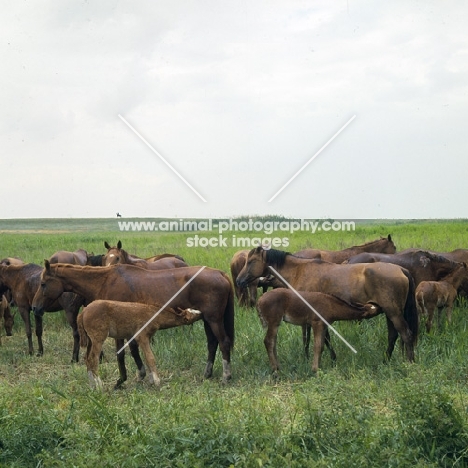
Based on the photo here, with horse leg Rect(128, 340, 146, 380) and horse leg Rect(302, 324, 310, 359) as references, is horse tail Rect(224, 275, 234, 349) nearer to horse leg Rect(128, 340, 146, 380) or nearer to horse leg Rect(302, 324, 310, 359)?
horse leg Rect(302, 324, 310, 359)

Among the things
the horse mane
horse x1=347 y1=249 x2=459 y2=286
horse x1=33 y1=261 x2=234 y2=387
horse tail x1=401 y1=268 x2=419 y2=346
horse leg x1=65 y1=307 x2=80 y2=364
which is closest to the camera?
horse x1=33 y1=261 x2=234 y2=387

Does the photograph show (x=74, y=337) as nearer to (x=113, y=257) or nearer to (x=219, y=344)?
(x=113, y=257)

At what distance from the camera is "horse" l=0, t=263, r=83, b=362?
1220 cm

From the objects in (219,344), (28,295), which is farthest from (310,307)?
(28,295)

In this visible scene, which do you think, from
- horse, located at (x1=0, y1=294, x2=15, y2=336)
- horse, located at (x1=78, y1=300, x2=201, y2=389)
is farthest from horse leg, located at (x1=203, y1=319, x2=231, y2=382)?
horse, located at (x1=0, y1=294, x2=15, y2=336)

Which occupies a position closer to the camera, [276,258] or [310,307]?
[310,307]

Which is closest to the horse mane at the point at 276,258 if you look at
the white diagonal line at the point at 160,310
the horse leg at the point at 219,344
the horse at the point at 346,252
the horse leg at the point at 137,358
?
the white diagonal line at the point at 160,310

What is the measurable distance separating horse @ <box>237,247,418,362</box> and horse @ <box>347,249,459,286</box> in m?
2.32

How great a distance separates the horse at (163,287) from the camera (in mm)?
10023

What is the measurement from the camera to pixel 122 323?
9.23m

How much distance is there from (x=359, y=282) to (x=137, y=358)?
355 centimetres

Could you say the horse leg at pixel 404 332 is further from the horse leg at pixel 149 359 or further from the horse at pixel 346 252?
the horse at pixel 346 252

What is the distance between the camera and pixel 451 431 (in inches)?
249

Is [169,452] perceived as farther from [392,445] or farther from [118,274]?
[118,274]
